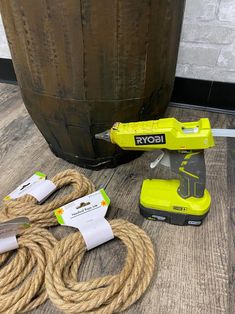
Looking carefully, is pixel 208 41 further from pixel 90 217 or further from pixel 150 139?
pixel 90 217

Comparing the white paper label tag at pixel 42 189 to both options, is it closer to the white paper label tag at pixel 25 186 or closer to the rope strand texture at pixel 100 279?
the white paper label tag at pixel 25 186

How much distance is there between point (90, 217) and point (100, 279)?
14 centimetres

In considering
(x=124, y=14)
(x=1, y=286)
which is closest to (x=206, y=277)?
(x=1, y=286)

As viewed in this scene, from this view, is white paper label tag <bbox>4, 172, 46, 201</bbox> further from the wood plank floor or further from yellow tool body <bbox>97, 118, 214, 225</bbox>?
yellow tool body <bbox>97, 118, 214, 225</bbox>

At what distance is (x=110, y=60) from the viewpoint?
63 cm

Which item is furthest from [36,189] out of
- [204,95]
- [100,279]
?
[204,95]

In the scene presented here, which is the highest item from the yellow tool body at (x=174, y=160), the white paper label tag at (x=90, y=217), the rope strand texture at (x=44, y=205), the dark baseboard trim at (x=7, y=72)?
the yellow tool body at (x=174, y=160)

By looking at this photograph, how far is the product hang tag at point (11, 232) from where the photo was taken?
61cm

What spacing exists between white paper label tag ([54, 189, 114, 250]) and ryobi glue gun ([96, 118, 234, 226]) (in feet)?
0.34

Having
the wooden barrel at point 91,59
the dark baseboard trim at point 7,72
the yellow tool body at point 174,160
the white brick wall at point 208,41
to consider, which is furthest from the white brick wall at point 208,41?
the dark baseboard trim at point 7,72

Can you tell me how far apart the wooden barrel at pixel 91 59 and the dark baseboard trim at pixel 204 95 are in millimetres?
369

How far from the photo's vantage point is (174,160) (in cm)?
63

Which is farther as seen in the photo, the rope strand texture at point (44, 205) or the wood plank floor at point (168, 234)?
the rope strand texture at point (44, 205)

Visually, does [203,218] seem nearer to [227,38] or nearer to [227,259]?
[227,259]
